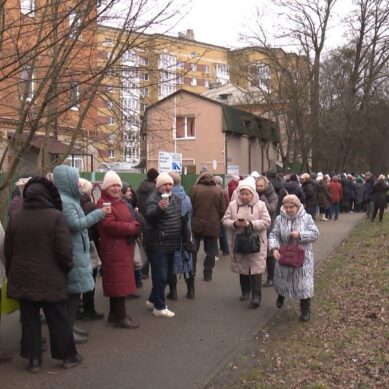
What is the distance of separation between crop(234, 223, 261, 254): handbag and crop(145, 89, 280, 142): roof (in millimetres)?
30658

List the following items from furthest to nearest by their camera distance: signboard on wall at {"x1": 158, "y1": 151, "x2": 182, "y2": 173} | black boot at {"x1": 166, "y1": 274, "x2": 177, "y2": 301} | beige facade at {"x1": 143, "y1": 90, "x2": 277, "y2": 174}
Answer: beige facade at {"x1": 143, "y1": 90, "x2": 277, "y2": 174}, signboard on wall at {"x1": 158, "y1": 151, "x2": 182, "y2": 173}, black boot at {"x1": 166, "y1": 274, "x2": 177, "y2": 301}

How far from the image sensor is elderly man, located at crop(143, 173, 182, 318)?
714 cm

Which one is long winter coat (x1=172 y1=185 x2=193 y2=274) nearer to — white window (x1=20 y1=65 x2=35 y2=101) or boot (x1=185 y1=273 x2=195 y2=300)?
boot (x1=185 y1=273 x2=195 y2=300)

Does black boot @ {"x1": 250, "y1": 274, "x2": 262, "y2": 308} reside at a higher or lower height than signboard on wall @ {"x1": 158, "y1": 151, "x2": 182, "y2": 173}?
lower

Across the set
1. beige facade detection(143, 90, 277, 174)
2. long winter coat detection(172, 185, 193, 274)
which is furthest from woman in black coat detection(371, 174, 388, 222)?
beige facade detection(143, 90, 277, 174)

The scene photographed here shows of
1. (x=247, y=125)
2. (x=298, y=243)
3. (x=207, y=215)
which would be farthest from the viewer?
(x=247, y=125)

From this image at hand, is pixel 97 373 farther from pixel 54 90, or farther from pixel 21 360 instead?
Answer: pixel 54 90

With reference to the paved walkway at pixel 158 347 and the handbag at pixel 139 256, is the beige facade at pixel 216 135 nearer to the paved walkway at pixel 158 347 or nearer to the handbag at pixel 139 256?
the paved walkway at pixel 158 347

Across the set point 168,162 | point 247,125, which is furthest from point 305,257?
point 247,125

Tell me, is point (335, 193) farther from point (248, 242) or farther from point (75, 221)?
point (75, 221)

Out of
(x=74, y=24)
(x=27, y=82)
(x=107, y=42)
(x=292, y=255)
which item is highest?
(x=107, y=42)

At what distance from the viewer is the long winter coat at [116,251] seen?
636 cm

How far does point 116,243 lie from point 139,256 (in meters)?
0.75

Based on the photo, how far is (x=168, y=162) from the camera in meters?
17.5
